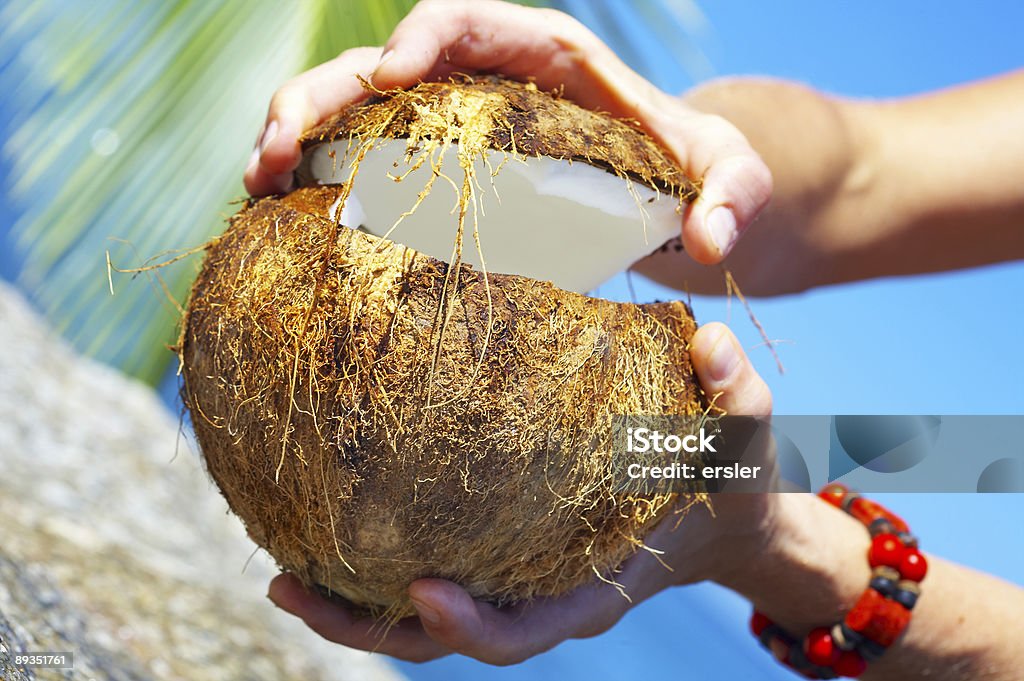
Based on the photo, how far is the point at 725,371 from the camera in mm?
1190

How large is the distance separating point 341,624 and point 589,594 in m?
0.38

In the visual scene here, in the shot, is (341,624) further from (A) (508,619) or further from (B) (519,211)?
(B) (519,211)

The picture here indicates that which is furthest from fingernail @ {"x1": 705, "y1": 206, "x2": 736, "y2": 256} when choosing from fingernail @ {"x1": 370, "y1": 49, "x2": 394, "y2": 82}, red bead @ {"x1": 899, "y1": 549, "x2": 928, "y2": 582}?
red bead @ {"x1": 899, "y1": 549, "x2": 928, "y2": 582}

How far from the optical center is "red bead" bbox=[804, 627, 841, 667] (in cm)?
158

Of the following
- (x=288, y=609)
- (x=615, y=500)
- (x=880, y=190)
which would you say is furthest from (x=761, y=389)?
(x=880, y=190)

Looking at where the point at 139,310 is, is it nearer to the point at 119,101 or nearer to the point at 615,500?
the point at 119,101

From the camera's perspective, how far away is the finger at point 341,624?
1.37 meters

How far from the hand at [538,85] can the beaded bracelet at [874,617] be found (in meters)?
0.71

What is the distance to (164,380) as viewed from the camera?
7.89ft

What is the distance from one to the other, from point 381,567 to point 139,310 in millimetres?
1465

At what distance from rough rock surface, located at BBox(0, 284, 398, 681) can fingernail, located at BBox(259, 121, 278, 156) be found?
1.50 ft

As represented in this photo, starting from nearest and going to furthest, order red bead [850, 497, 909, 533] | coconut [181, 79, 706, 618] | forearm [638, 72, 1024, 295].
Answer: coconut [181, 79, 706, 618], red bead [850, 497, 909, 533], forearm [638, 72, 1024, 295]

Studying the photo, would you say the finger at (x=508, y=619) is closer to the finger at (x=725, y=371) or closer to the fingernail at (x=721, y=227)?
the finger at (x=725, y=371)

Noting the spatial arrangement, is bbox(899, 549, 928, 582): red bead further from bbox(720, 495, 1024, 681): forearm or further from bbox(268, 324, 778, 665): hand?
bbox(268, 324, 778, 665): hand
